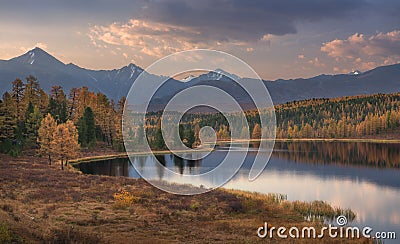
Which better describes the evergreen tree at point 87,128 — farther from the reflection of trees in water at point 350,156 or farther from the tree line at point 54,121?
the reflection of trees in water at point 350,156

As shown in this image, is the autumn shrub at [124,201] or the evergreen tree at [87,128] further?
the evergreen tree at [87,128]

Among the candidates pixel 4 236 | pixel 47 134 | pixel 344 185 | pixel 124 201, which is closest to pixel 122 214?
pixel 124 201

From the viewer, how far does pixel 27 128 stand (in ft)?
262

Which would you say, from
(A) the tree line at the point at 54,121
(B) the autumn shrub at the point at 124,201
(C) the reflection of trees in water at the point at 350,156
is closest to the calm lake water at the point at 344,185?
(C) the reflection of trees in water at the point at 350,156

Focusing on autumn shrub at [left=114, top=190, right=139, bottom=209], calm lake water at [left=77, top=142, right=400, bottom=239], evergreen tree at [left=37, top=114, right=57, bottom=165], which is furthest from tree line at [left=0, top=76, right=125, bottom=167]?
autumn shrub at [left=114, top=190, right=139, bottom=209]

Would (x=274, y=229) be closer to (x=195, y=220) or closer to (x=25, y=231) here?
(x=195, y=220)

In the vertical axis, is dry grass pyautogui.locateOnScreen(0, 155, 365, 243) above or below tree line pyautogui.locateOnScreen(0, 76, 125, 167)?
below

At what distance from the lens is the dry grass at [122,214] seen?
65.6ft

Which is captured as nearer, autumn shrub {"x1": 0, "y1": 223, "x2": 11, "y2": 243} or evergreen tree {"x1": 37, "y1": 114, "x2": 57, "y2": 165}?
autumn shrub {"x1": 0, "y1": 223, "x2": 11, "y2": 243}

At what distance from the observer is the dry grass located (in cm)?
2000

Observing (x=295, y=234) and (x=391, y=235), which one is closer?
(x=295, y=234)

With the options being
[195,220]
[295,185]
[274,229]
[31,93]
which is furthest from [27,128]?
[274,229]

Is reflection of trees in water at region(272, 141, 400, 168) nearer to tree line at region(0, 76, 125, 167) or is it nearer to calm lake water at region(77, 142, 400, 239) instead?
calm lake water at region(77, 142, 400, 239)

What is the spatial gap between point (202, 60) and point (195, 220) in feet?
41.8
